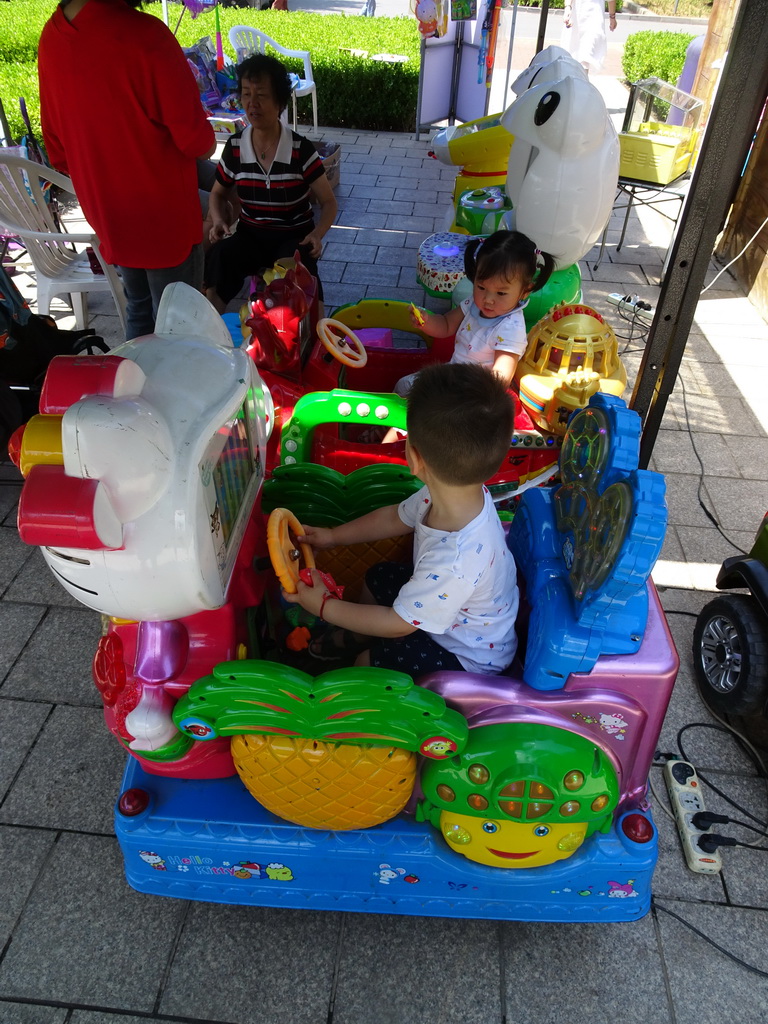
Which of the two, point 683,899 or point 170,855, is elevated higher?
point 170,855

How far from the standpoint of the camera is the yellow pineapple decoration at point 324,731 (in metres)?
1.42

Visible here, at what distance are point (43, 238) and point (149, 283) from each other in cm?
94

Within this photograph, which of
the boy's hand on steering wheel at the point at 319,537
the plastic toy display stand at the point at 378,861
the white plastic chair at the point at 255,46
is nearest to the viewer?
the plastic toy display stand at the point at 378,861

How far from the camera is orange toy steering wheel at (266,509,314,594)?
1460 millimetres

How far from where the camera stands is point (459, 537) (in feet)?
4.79

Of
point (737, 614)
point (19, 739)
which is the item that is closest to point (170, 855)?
point (19, 739)

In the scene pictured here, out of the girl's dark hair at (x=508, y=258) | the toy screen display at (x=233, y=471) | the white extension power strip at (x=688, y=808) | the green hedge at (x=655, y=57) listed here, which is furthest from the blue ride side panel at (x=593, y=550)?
the green hedge at (x=655, y=57)

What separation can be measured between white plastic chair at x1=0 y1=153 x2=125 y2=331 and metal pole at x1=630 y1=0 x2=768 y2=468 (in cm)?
254

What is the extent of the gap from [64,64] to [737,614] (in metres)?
2.67

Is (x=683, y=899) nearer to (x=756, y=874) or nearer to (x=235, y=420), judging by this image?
(x=756, y=874)

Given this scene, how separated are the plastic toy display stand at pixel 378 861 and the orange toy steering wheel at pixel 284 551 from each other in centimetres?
37

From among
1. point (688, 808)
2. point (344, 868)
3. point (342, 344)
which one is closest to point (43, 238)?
point (342, 344)

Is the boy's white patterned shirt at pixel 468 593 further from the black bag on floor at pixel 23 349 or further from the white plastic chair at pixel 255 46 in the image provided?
the white plastic chair at pixel 255 46

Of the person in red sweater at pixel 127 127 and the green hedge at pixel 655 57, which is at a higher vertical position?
the person in red sweater at pixel 127 127
